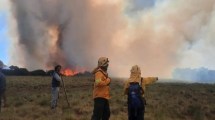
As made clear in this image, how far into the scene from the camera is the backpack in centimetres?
1128

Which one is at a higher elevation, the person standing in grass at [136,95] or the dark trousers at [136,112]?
the person standing in grass at [136,95]

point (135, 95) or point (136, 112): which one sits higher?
point (135, 95)

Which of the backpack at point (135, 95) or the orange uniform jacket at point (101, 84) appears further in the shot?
the orange uniform jacket at point (101, 84)

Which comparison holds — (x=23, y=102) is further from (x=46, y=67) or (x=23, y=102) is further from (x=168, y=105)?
(x=46, y=67)

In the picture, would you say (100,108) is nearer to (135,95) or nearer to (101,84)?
(101,84)

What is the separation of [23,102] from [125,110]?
6.27 meters

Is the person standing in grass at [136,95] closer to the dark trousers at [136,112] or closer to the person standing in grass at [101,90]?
the dark trousers at [136,112]

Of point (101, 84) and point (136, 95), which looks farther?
point (101, 84)

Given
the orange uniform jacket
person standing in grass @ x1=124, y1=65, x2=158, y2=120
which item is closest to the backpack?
person standing in grass @ x1=124, y1=65, x2=158, y2=120

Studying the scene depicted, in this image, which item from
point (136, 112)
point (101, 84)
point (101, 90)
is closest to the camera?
point (136, 112)

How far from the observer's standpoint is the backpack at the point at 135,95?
11281mm

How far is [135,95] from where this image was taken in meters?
11.3

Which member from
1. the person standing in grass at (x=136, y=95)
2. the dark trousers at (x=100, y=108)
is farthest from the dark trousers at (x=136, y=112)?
the dark trousers at (x=100, y=108)

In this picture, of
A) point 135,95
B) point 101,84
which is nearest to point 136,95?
point 135,95
